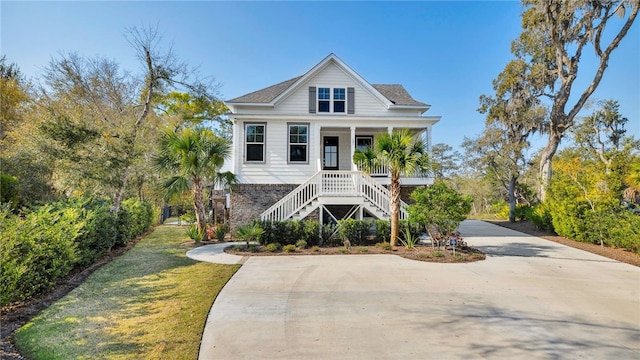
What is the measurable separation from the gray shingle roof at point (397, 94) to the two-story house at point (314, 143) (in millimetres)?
157

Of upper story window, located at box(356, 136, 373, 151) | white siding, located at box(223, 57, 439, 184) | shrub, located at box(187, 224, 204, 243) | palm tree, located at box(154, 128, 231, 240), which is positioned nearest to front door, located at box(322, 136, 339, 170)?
upper story window, located at box(356, 136, 373, 151)

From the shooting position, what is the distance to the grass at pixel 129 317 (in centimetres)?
357

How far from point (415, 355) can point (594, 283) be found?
581 centimetres

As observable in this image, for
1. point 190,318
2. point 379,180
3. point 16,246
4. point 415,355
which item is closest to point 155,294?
point 190,318

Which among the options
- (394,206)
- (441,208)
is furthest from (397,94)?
(441,208)

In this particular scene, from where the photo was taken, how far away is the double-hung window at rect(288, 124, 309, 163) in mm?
13977

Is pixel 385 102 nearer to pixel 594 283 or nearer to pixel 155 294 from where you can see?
pixel 594 283

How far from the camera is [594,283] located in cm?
652

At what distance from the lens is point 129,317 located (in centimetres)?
455

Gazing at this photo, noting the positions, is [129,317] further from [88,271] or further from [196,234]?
[196,234]

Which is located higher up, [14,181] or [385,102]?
[385,102]

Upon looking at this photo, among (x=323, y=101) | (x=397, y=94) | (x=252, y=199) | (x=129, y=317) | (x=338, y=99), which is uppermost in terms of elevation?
(x=397, y=94)

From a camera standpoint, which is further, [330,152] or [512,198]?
[512,198]

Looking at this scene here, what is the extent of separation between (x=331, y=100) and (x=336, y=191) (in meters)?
5.35
